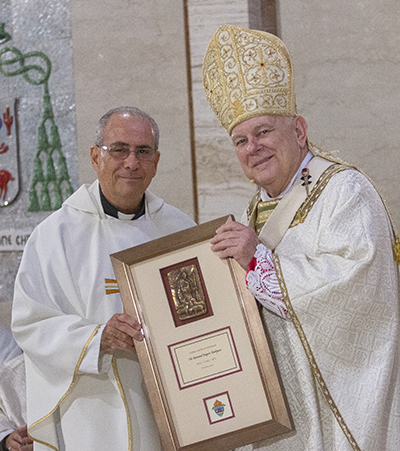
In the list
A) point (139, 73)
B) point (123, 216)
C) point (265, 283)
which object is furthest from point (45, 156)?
point (265, 283)

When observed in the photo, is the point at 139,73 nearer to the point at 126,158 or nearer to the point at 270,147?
the point at 126,158

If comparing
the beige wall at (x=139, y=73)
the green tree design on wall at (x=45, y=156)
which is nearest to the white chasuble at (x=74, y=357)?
the beige wall at (x=139, y=73)

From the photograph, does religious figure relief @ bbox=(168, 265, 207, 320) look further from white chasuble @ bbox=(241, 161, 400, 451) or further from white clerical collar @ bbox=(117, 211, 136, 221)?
white clerical collar @ bbox=(117, 211, 136, 221)

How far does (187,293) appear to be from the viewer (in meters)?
2.62

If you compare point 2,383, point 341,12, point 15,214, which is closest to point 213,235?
point 2,383

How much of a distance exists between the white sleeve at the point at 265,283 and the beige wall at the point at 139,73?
2563 mm

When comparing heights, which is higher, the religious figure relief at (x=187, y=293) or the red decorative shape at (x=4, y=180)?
the red decorative shape at (x=4, y=180)

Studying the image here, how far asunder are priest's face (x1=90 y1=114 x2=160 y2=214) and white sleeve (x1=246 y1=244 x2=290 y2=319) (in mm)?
949

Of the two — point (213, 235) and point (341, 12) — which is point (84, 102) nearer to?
point (341, 12)

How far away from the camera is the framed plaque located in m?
2.52

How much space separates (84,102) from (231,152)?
5.24ft

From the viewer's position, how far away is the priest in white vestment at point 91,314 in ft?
9.49

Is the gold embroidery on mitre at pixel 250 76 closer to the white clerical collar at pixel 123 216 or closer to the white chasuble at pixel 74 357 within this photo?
the white clerical collar at pixel 123 216

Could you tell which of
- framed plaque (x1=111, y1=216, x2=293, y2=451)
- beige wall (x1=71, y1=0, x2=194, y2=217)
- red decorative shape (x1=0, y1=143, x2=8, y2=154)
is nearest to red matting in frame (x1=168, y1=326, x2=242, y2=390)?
framed plaque (x1=111, y1=216, x2=293, y2=451)
